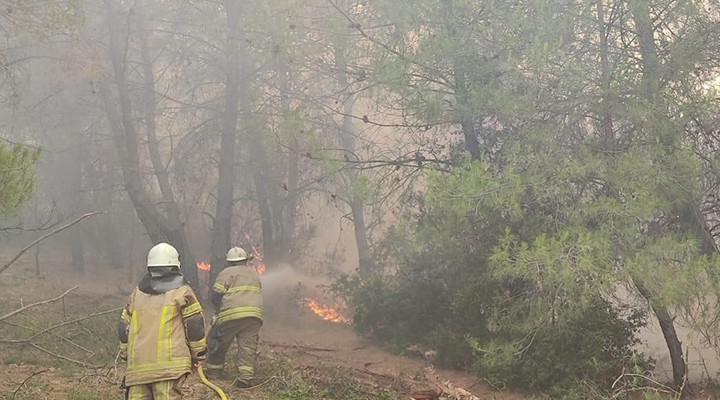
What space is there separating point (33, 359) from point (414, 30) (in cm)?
754

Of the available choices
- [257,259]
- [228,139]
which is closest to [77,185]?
[257,259]

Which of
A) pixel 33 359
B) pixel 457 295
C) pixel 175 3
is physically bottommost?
pixel 33 359

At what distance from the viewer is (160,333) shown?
16.9ft

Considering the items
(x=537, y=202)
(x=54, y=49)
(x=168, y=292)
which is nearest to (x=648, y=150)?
(x=537, y=202)

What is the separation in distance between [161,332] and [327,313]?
1263cm

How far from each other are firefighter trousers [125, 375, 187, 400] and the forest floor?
165 cm

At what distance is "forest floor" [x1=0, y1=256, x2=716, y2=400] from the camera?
7699mm

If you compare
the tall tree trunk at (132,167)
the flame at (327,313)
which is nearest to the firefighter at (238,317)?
the tall tree trunk at (132,167)

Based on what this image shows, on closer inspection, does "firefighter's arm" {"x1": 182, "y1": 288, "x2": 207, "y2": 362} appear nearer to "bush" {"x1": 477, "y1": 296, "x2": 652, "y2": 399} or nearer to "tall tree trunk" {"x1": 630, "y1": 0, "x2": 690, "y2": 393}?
"tall tree trunk" {"x1": 630, "y1": 0, "x2": 690, "y2": 393}

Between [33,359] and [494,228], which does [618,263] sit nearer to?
[494,228]

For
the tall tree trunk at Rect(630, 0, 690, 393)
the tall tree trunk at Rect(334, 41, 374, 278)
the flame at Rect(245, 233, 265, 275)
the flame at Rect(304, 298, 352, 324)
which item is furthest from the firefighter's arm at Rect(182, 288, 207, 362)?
the flame at Rect(245, 233, 265, 275)

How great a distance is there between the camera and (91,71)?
14.6 m

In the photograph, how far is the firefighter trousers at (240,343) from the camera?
8.26 m

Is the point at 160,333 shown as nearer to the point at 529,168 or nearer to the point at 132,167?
the point at 529,168
